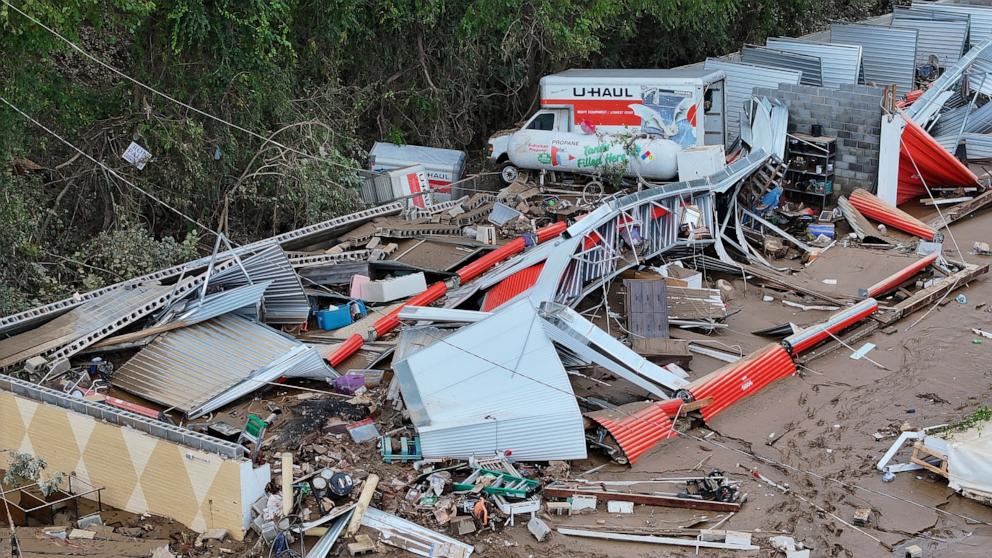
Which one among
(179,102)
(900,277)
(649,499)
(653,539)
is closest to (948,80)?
(900,277)

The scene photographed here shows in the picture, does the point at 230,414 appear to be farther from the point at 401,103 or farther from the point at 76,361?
the point at 401,103

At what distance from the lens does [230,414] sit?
41.7 ft

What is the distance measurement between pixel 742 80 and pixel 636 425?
13.8 metres

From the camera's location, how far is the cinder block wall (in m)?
20.7

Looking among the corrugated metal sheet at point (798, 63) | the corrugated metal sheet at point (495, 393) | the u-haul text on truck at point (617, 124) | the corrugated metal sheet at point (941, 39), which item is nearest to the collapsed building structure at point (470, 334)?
the corrugated metal sheet at point (495, 393)

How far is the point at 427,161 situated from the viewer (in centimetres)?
2062

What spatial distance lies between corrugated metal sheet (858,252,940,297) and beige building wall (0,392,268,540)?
10.0 metres

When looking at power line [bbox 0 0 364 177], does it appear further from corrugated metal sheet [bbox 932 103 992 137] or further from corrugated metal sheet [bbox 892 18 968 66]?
corrugated metal sheet [bbox 892 18 968 66]

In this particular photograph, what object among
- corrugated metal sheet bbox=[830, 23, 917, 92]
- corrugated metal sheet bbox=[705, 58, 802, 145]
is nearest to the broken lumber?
corrugated metal sheet bbox=[705, 58, 802, 145]

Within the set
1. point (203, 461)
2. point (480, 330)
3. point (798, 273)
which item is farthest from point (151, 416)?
point (798, 273)

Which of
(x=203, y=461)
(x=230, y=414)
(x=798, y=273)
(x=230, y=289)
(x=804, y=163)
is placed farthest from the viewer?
(x=804, y=163)

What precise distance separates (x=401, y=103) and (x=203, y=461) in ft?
40.3

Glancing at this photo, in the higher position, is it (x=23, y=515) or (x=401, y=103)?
(x=401, y=103)

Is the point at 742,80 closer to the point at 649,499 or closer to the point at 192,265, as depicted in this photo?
the point at 192,265
